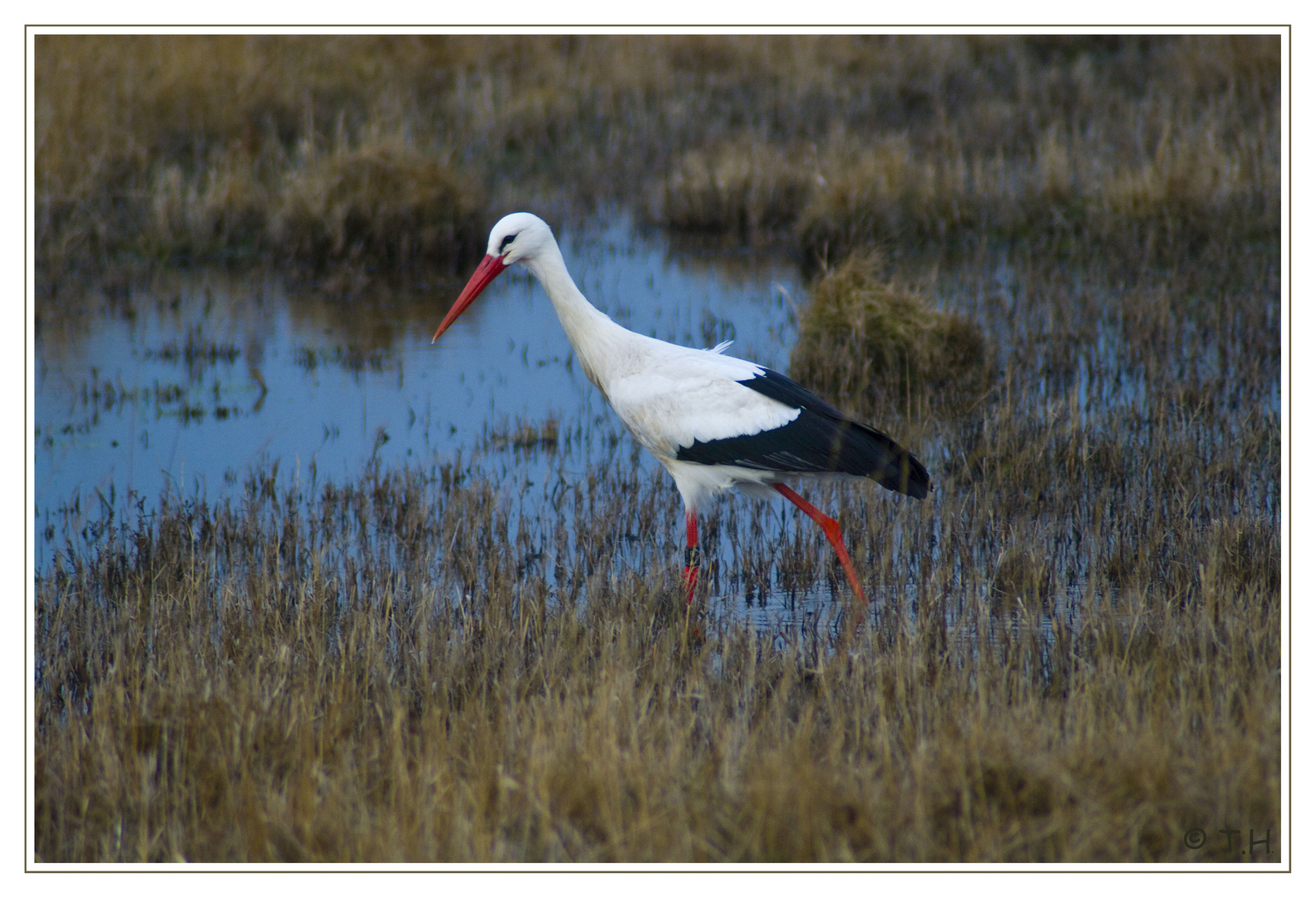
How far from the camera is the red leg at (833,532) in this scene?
4617mm

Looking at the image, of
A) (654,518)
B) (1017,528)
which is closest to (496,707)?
(654,518)

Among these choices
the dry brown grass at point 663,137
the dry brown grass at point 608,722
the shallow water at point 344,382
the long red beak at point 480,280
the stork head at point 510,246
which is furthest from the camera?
the dry brown grass at point 663,137

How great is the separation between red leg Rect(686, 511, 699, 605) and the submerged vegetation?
11 cm

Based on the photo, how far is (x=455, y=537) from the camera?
5.19m

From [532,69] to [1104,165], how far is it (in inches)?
300

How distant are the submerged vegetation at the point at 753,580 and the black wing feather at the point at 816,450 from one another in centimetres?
45

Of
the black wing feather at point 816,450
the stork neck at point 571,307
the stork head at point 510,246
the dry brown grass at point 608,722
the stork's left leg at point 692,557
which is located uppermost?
the stork head at point 510,246

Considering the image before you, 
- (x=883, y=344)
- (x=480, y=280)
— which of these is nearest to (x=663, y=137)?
(x=883, y=344)

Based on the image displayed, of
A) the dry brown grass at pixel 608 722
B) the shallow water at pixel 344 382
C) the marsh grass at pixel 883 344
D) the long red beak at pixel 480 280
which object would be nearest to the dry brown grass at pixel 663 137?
the shallow water at pixel 344 382

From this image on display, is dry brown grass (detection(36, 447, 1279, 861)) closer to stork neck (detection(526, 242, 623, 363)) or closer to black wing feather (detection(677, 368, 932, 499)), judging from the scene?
black wing feather (detection(677, 368, 932, 499))

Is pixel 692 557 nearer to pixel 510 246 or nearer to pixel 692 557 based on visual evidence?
pixel 692 557

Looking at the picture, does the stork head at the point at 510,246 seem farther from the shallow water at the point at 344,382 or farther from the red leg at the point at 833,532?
the red leg at the point at 833,532

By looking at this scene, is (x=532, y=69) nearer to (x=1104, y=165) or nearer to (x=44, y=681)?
(x=1104, y=165)

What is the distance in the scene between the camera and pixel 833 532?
4746 millimetres
